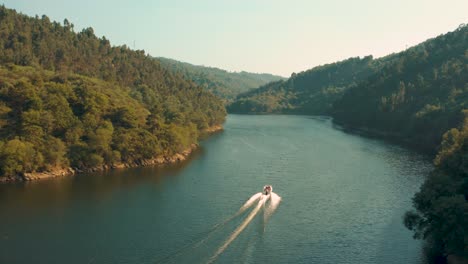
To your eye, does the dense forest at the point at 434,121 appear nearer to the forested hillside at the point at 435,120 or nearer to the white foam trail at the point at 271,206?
the forested hillside at the point at 435,120

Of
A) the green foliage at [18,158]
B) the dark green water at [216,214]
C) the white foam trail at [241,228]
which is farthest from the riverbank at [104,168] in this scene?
the white foam trail at [241,228]

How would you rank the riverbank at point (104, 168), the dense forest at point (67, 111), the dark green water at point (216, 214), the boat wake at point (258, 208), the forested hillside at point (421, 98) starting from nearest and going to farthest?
the dark green water at point (216, 214)
the boat wake at point (258, 208)
the riverbank at point (104, 168)
the dense forest at point (67, 111)
the forested hillside at point (421, 98)

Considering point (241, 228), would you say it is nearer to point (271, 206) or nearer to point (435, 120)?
point (271, 206)

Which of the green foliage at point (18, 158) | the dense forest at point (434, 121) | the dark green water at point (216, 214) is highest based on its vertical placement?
the dense forest at point (434, 121)

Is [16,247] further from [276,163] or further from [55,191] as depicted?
[276,163]

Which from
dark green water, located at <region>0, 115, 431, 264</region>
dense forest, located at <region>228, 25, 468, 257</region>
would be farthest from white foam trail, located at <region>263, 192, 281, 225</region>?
dense forest, located at <region>228, 25, 468, 257</region>

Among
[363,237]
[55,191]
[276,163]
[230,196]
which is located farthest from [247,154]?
[363,237]
